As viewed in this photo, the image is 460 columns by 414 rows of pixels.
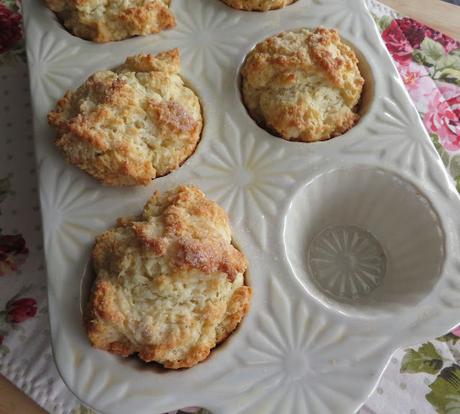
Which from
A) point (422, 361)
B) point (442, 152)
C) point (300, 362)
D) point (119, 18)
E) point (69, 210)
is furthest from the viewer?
point (442, 152)

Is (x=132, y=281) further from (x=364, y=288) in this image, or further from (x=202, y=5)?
(x=202, y=5)

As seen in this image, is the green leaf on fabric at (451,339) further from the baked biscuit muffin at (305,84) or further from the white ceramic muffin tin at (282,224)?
the baked biscuit muffin at (305,84)

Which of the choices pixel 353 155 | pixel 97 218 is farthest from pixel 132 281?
pixel 353 155

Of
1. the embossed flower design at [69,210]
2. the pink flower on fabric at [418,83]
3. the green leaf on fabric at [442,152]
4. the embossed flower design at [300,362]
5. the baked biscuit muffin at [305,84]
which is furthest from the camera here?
the pink flower on fabric at [418,83]

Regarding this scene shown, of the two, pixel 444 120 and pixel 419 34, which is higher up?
pixel 419 34

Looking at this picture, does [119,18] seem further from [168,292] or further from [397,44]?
[397,44]

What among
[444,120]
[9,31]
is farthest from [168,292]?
[9,31]

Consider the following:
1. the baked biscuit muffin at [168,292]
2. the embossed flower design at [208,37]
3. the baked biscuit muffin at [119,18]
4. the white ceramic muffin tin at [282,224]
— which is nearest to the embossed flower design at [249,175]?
the white ceramic muffin tin at [282,224]
